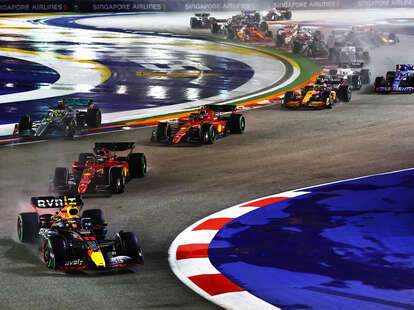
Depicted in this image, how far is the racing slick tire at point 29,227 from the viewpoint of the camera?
10742 mm

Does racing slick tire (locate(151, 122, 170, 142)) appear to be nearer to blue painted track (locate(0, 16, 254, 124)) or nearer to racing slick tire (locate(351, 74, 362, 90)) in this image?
blue painted track (locate(0, 16, 254, 124))

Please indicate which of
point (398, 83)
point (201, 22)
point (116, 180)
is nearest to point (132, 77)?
point (398, 83)

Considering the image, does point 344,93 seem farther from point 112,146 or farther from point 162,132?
point 112,146

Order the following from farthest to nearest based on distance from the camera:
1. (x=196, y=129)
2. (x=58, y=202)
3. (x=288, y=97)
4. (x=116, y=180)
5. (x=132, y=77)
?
(x=132, y=77) → (x=288, y=97) → (x=196, y=129) → (x=116, y=180) → (x=58, y=202)

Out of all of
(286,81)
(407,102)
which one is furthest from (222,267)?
(286,81)

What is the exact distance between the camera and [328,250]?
10531 mm

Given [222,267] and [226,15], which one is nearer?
[222,267]

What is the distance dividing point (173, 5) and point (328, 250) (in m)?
55.8

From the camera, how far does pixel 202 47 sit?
4078 cm

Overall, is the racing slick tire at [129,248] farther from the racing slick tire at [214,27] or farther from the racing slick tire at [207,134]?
the racing slick tire at [214,27]

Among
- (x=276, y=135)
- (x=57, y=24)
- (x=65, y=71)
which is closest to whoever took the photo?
(x=276, y=135)

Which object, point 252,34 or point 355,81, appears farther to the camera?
point 252,34

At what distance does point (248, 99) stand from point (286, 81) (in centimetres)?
443

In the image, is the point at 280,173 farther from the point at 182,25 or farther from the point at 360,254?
the point at 182,25
